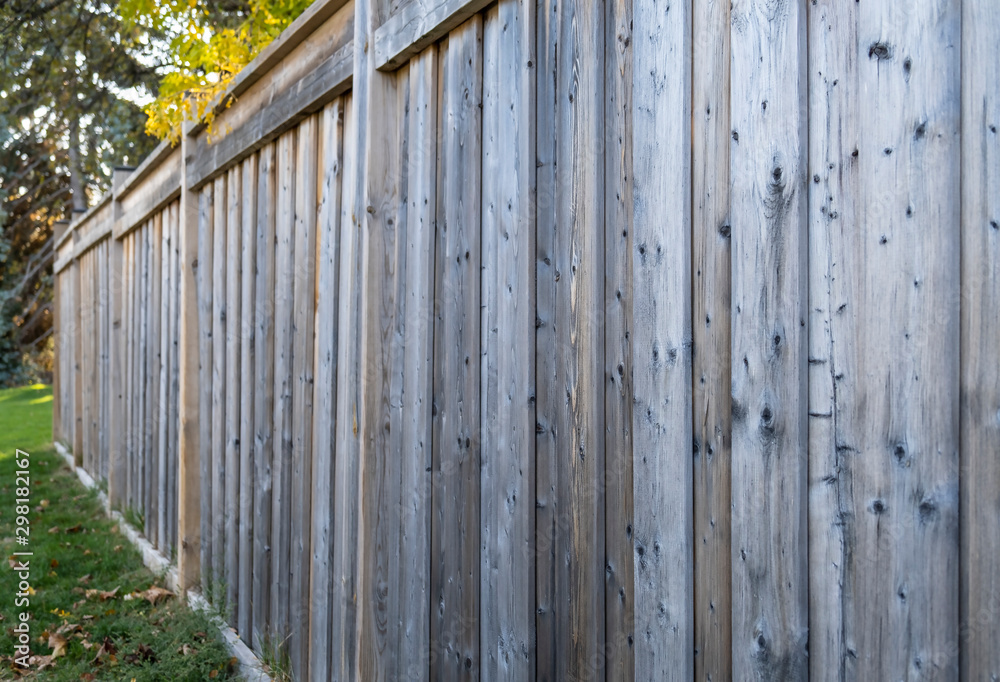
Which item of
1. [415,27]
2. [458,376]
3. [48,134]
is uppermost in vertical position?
[48,134]

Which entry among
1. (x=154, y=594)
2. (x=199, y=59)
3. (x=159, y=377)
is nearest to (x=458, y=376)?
(x=154, y=594)

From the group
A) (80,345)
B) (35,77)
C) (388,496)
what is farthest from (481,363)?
(35,77)

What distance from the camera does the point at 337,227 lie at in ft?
10.2

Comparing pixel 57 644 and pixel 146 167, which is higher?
pixel 146 167

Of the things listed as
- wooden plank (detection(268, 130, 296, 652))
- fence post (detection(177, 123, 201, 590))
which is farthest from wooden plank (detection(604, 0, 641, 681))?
fence post (detection(177, 123, 201, 590))

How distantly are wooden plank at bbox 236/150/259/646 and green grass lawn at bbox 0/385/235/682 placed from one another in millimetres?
259

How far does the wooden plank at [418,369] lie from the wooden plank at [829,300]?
1365 mm

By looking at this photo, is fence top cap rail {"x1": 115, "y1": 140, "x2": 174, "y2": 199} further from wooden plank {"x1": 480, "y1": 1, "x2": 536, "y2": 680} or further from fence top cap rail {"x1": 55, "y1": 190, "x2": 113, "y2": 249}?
wooden plank {"x1": 480, "y1": 1, "x2": 536, "y2": 680}

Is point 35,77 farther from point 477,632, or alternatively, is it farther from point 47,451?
point 477,632

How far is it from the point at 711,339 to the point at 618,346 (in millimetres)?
272

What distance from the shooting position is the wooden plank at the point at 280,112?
9.87 feet

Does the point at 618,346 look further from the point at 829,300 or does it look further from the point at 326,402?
the point at 326,402

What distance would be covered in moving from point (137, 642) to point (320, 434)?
1.75m

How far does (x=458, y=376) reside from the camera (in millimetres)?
2377
